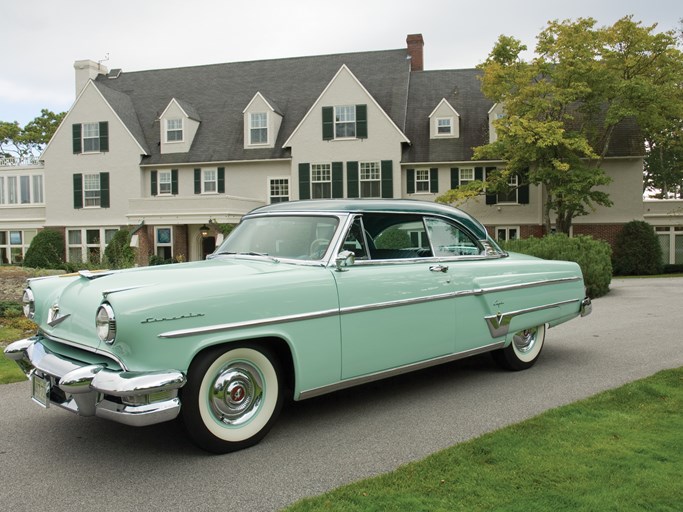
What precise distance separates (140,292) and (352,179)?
24825mm

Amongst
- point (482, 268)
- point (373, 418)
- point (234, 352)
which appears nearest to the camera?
point (234, 352)

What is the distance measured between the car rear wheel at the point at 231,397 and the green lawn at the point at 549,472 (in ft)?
3.14

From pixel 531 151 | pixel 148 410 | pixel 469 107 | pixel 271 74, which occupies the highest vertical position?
pixel 271 74

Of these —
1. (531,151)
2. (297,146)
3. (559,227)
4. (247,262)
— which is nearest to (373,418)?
(247,262)

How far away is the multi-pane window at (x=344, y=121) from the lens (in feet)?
93.5

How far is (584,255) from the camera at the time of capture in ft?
48.0

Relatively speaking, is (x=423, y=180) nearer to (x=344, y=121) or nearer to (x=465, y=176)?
(x=465, y=176)

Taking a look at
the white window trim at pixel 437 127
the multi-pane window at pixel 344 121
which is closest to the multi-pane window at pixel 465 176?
the white window trim at pixel 437 127

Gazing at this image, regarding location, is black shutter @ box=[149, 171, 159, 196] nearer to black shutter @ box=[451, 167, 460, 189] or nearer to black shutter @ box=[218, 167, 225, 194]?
black shutter @ box=[218, 167, 225, 194]

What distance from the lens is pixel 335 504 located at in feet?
11.1

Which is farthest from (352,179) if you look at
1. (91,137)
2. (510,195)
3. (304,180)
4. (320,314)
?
(320,314)

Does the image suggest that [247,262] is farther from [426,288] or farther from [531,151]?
[531,151]

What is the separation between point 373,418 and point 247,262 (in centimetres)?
164

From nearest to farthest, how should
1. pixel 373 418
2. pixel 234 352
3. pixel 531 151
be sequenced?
A: pixel 234 352 < pixel 373 418 < pixel 531 151
